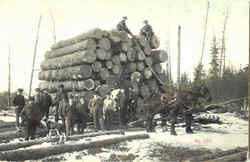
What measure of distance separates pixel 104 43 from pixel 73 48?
1.06m

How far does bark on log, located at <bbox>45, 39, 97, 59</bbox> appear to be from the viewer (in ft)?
26.5

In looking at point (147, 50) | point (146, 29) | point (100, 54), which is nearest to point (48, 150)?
point (146, 29)

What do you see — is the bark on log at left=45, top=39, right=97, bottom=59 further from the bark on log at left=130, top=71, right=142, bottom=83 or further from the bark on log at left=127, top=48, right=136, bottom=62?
the bark on log at left=130, top=71, right=142, bottom=83

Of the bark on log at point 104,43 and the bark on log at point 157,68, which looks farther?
the bark on log at point 157,68

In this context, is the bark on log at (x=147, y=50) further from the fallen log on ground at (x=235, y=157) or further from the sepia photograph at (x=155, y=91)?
the fallen log on ground at (x=235, y=157)

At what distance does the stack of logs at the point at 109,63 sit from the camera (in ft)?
26.4

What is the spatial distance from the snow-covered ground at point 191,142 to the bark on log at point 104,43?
316 cm

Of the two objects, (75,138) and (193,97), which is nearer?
(75,138)

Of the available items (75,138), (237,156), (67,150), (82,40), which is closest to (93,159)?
(67,150)

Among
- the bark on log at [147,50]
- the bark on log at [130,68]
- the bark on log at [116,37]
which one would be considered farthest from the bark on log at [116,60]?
the bark on log at [147,50]

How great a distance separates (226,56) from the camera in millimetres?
5461

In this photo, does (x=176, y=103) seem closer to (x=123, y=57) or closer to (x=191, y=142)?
(x=191, y=142)

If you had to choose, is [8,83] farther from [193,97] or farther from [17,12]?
[193,97]

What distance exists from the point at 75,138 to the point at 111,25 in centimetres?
241
